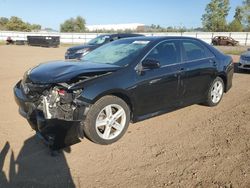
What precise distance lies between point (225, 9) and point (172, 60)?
71.2 meters

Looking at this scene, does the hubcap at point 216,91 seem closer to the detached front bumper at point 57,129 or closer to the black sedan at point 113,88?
the black sedan at point 113,88

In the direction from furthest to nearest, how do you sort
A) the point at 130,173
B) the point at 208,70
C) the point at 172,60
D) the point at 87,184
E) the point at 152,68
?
the point at 208,70 → the point at 172,60 → the point at 152,68 → the point at 130,173 → the point at 87,184

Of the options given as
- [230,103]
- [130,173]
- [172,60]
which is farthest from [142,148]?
[230,103]

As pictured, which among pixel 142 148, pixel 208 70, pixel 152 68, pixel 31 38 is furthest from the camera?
pixel 31 38

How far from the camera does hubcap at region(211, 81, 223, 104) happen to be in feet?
21.1

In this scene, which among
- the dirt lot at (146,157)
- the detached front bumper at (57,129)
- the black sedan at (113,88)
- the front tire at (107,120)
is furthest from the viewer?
the front tire at (107,120)

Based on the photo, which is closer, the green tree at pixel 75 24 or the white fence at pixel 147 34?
the white fence at pixel 147 34

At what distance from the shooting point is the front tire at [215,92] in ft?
20.6

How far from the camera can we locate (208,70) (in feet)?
19.9

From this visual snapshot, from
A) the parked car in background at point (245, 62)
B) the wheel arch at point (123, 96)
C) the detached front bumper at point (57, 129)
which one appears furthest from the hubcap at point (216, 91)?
the parked car in background at point (245, 62)

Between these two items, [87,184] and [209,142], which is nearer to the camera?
[87,184]

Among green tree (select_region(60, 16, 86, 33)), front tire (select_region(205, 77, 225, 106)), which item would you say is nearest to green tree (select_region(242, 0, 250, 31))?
green tree (select_region(60, 16, 86, 33))

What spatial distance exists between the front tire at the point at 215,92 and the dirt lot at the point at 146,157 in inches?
28.9

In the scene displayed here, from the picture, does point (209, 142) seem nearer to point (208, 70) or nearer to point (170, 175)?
point (170, 175)
